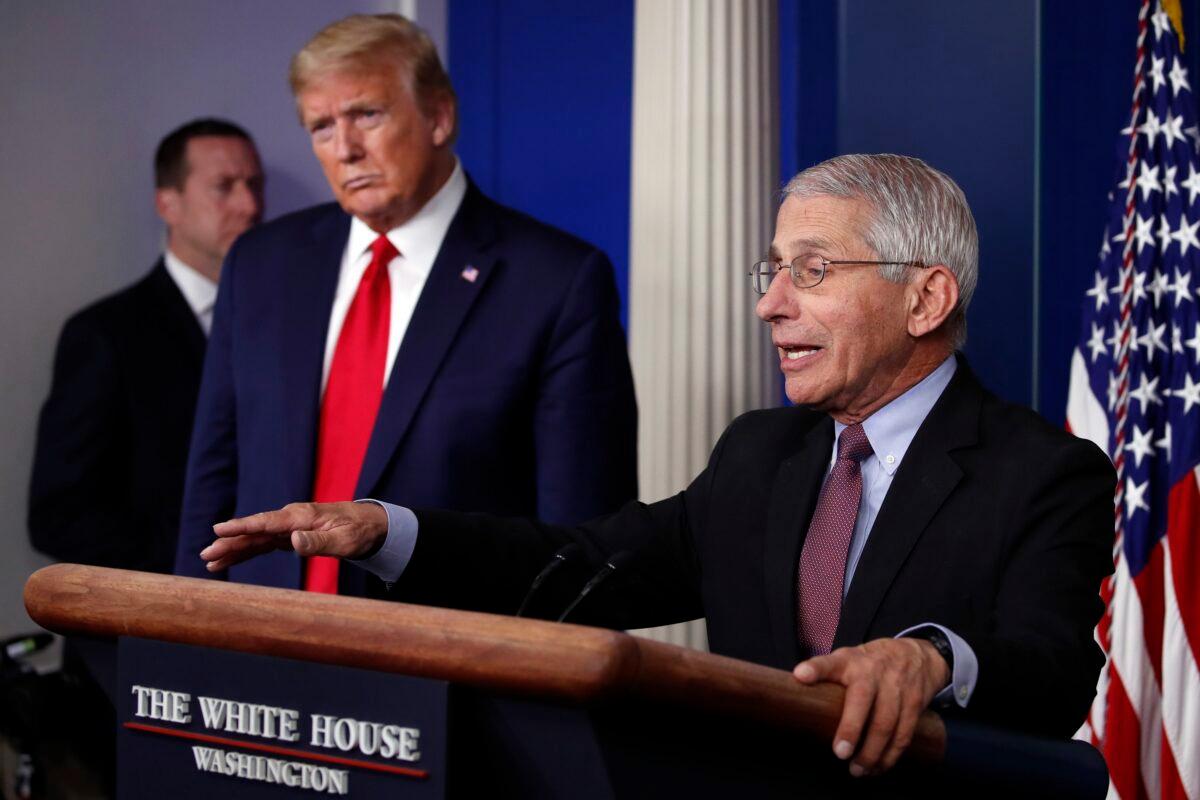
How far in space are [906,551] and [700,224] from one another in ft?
6.26

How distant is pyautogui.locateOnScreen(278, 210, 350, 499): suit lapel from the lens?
9.56 feet

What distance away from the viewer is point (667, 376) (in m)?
3.72

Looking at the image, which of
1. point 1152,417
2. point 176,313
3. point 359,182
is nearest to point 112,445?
point 176,313

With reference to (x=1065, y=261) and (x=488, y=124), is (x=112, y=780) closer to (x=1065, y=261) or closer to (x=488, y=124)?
(x=488, y=124)

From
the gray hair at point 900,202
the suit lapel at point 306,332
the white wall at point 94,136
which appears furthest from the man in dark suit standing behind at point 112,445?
the gray hair at point 900,202

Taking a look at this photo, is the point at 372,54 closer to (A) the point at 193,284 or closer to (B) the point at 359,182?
(B) the point at 359,182

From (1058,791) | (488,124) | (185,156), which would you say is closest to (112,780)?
(185,156)

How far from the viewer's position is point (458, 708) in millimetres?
1287

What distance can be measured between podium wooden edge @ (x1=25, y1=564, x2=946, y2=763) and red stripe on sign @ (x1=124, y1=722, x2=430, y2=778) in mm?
81

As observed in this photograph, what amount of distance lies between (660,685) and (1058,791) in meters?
0.54

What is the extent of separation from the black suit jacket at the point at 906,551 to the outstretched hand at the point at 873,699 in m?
0.17

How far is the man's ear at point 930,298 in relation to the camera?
2.04m

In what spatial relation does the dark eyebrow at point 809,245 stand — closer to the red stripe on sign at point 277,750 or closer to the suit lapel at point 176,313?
the red stripe on sign at point 277,750

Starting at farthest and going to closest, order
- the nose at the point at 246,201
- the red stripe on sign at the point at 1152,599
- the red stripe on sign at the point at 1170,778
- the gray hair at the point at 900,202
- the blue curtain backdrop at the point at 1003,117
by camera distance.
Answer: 1. the nose at the point at 246,201
2. the blue curtain backdrop at the point at 1003,117
3. the red stripe on sign at the point at 1152,599
4. the red stripe on sign at the point at 1170,778
5. the gray hair at the point at 900,202
